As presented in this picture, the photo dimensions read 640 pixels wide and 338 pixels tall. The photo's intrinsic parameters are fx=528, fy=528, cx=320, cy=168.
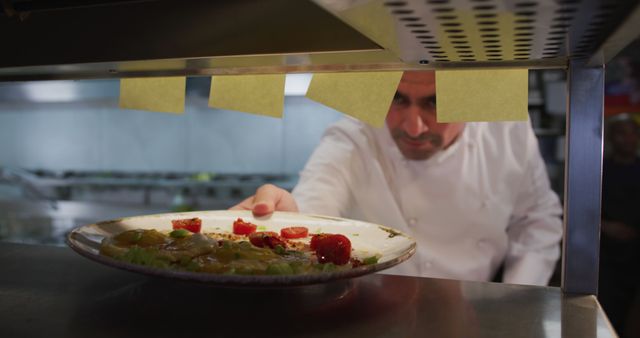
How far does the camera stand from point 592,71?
67 centimetres

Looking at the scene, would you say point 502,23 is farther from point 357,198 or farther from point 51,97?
point 51,97

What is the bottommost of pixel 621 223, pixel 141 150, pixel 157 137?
pixel 621 223

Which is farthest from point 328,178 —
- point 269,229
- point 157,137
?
point 157,137

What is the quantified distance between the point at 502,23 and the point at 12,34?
0.75 meters

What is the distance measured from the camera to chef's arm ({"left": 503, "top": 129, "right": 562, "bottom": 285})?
191cm

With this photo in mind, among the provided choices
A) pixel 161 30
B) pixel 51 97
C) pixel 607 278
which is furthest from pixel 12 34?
pixel 51 97

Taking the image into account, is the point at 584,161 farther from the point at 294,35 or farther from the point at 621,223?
the point at 621,223

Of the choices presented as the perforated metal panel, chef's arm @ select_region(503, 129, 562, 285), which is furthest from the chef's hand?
chef's arm @ select_region(503, 129, 562, 285)

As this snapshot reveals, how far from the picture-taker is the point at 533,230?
6.50 ft

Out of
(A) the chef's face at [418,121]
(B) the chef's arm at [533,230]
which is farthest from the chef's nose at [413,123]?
(B) the chef's arm at [533,230]

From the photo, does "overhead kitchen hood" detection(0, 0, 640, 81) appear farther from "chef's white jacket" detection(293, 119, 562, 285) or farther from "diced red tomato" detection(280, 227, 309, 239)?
"chef's white jacket" detection(293, 119, 562, 285)

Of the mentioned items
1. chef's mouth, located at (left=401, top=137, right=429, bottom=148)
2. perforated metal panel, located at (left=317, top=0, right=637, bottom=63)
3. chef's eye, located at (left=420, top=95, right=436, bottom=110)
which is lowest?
chef's mouth, located at (left=401, top=137, right=429, bottom=148)

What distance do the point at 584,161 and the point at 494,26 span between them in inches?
10.6

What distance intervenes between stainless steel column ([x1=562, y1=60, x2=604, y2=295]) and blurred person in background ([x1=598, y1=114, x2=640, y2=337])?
232 cm
